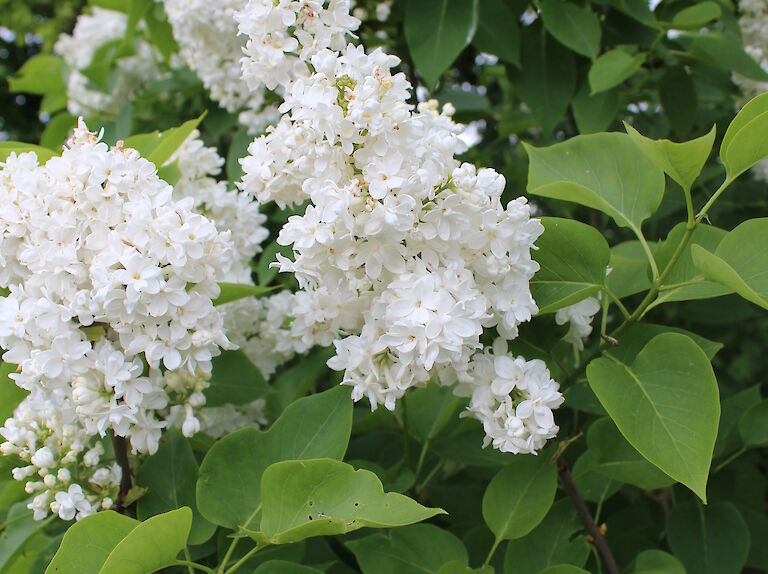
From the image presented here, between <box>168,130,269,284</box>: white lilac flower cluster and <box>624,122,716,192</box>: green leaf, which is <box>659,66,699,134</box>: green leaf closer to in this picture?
<box>624,122,716,192</box>: green leaf

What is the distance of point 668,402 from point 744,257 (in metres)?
0.26

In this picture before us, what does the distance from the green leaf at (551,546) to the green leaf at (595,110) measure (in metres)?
1.02

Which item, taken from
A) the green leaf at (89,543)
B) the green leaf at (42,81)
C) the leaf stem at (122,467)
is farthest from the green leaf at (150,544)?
the green leaf at (42,81)

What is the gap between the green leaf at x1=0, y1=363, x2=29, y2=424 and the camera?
1.42m

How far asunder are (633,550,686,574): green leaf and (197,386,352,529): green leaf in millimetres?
645

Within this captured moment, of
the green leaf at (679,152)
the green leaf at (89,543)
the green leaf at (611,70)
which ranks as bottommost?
the green leaf at (89,543)

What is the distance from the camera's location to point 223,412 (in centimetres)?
170

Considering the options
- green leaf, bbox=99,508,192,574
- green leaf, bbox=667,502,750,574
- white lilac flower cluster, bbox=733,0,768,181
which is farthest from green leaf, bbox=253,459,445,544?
white lilac flower cluster, bbox=733,0,768,181

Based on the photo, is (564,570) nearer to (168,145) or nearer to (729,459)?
(729,459)

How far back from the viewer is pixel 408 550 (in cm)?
139

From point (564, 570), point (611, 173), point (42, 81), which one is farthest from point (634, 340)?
point (42, 81)

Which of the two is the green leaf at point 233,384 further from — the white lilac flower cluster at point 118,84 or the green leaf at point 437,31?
the white lilac flower cluster at point 118,84

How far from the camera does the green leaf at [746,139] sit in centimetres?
110

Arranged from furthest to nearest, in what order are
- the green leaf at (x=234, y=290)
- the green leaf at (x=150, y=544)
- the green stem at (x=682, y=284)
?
the green leaf at (x=234, y=290)
the green stem at (x=682, y=284)
the green leaf at (x=150, y=544)
